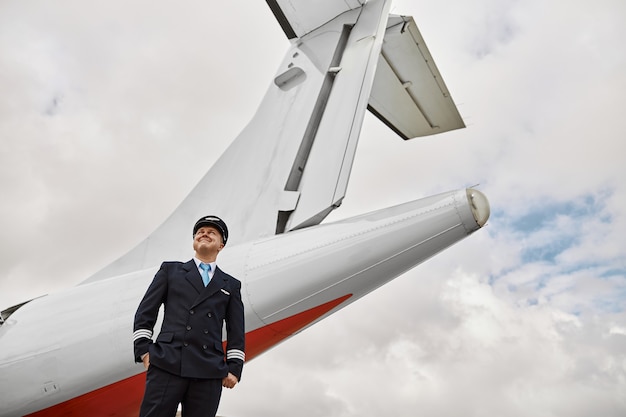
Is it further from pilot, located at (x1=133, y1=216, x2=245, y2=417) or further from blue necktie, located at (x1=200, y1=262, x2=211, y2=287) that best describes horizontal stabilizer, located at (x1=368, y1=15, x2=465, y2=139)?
blue necktie, located at (x1=200, y1=262, x2=211, y2=287)

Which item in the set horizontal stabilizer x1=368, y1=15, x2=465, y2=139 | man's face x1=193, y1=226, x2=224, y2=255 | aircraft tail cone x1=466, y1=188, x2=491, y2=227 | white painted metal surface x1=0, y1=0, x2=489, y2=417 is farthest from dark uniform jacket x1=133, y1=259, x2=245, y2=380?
horizontal stabilizer x1=368, y1=15, x2=465, y2=139

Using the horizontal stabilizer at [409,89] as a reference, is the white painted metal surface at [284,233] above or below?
below

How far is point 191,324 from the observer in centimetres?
223

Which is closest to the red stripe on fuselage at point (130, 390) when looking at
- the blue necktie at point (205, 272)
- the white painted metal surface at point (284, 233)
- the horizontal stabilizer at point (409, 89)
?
the white painted metal surface at point (284, 233)

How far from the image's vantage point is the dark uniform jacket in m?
2.13

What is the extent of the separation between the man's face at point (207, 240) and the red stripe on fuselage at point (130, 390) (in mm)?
841

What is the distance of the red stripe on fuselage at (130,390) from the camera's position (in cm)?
301

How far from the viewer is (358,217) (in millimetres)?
3035

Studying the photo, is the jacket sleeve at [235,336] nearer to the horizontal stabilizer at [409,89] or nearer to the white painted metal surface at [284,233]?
Answer: the white painted metal surface at [284,233]

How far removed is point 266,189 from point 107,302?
149 centimetres

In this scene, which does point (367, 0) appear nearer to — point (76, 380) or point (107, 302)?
point (107, 302)

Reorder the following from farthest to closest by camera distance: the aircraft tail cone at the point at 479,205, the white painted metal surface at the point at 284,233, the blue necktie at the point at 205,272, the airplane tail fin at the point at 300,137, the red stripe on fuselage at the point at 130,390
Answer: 1. the airplane tail fin at the point at 300,137
2. the red stripe on fuselage at the point at 130,390
3. the white painted metal surface at the point at 284,233
4. the aircraft tail cone at the point at 479,205
5. the blue necktie at the point at 205,272

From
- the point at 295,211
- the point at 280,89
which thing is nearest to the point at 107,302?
the point at 295,211

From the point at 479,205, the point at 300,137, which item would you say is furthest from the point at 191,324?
the point at 300,137
